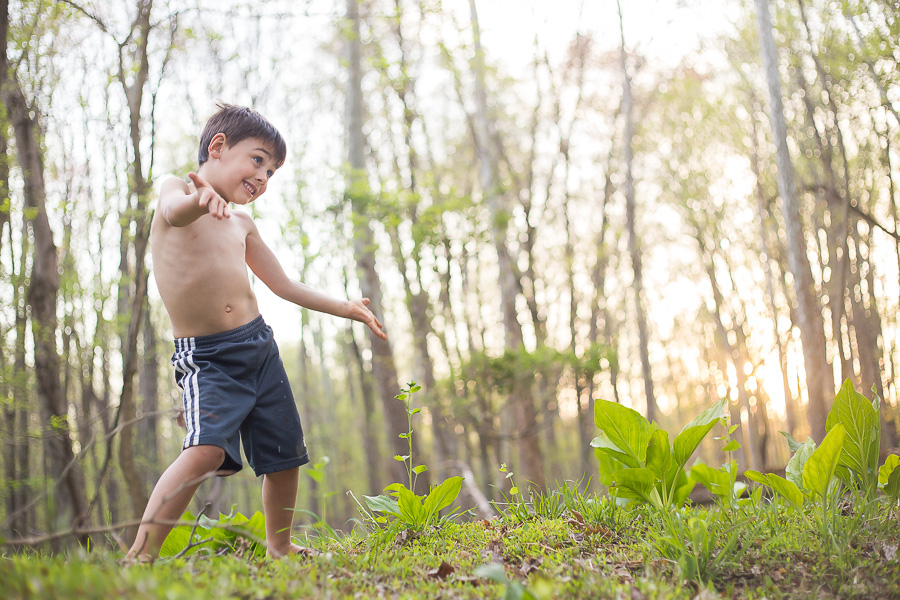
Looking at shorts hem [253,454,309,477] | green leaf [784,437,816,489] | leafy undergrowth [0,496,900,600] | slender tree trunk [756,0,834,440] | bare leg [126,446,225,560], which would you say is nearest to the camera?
leafy undergrowth [0,496,900,600]

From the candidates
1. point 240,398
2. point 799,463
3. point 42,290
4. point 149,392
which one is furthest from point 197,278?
point 149,392

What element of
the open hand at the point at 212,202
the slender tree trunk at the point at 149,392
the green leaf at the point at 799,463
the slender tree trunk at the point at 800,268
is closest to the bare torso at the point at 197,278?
the open hand at the point at 212,202

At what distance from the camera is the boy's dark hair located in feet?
7.86

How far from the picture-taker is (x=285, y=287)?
261 cm

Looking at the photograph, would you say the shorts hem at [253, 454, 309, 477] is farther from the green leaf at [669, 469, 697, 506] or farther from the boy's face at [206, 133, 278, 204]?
the green leaf at [669, 469, 697, 506]

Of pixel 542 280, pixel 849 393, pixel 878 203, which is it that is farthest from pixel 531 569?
pixel 542 280

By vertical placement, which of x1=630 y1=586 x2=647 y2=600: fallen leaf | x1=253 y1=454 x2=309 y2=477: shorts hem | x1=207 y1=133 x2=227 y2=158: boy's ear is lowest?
x1=630 y1=586 x2=647 y2=600: fallen leaf

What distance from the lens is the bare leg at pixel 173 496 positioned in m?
1.82

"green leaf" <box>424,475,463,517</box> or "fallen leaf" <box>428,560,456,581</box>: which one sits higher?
"green leaf" <box>424,475,463,517</box>

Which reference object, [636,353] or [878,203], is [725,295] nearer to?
[878,203]

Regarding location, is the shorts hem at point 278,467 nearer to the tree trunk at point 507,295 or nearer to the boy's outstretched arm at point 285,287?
the boy's outstretched arm at point 285,287

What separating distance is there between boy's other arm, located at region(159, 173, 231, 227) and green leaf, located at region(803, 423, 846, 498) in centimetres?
223

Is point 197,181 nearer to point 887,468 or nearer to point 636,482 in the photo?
point 636,482

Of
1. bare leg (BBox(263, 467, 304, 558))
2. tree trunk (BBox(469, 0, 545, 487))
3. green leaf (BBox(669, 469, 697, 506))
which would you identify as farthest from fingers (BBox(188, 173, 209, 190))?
tree trunk (BBox(469, 0, 545, 487))
